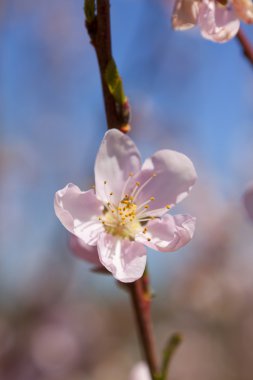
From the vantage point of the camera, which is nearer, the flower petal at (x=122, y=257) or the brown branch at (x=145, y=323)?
the flower petal at (x=122, y=257)

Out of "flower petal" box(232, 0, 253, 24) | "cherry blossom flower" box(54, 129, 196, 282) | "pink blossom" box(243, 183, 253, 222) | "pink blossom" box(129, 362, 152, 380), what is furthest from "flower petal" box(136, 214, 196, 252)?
"pink blossom" box(129, 362, 152, 380)

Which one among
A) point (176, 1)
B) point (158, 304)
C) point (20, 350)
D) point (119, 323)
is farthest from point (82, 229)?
point (158, 304)

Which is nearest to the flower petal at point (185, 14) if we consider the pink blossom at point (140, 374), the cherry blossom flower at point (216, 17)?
the cherry blossom flower at point (216, 17)

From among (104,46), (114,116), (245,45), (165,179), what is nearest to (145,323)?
(165,179)

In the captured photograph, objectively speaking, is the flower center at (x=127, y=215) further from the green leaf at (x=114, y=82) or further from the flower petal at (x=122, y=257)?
the green leaf at (x=114, y=82)

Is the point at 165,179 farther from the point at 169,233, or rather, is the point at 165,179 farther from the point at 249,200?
the point at 249,200
